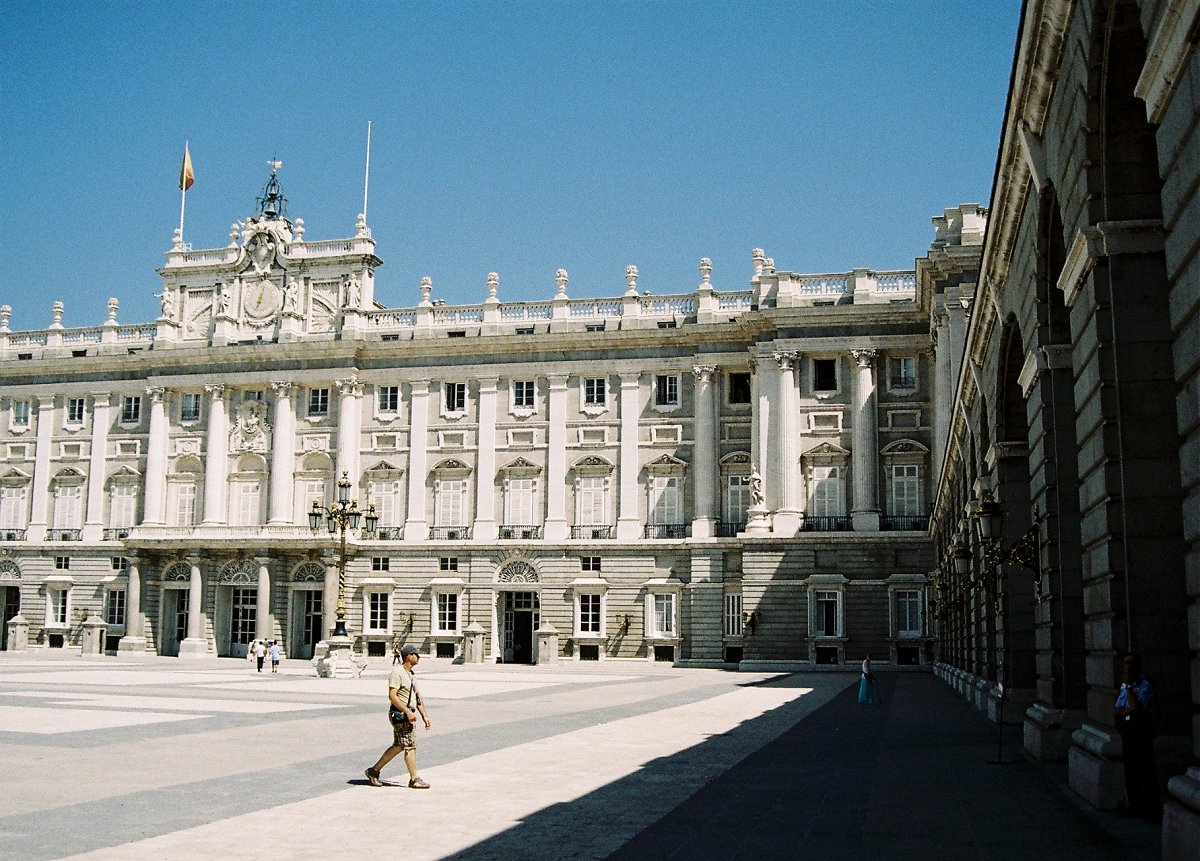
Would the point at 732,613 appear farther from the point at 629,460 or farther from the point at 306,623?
the point at 306,623

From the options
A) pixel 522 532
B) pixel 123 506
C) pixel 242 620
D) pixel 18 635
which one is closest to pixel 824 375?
pixel 522 532

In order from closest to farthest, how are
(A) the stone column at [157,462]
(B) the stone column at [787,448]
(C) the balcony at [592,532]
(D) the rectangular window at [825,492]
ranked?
(B) the stone column at [787,448]
(D) the rectangular window at [825,492]
(C) the balcony at [592,532]
(A) the stone column at [157,462]

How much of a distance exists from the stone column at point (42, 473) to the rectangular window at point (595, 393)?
93.2 feet

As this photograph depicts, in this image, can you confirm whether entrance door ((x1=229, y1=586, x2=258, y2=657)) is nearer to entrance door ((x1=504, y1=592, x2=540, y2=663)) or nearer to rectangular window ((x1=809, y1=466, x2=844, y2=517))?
entrance door ((x1=504, y1=592, x2=540, y2=663))

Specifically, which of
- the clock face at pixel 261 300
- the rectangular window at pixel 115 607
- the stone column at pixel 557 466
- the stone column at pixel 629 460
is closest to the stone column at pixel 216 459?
the clock face at pixel 261 300

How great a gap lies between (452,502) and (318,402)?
8.50 meters

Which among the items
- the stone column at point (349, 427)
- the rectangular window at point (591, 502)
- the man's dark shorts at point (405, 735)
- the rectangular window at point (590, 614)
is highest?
the stone column at point (349, 427)

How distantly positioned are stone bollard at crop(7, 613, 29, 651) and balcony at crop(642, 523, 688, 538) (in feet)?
104

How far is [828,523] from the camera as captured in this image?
181 feet

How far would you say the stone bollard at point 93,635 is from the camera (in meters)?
61.5

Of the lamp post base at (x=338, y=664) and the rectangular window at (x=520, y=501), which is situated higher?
the rectangular window at (x=520, y=501)

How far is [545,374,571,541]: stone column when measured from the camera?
5906 cm

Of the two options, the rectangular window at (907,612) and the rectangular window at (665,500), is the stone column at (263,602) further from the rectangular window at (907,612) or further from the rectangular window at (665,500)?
the rectangular window at (907,612)

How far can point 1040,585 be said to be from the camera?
15172 millimetres
